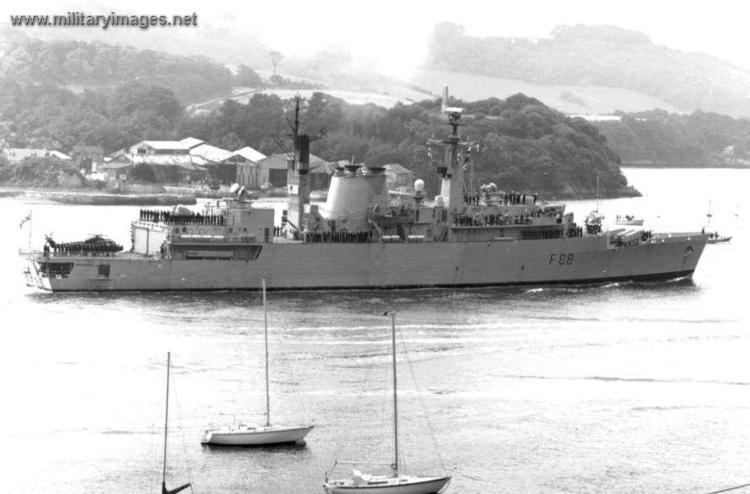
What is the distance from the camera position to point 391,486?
28.1 metres

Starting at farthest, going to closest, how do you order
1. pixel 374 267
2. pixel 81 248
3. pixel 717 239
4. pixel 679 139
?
pixel 679 139 → pixel 717 239 → pixel 374 267 → pixel 81 248

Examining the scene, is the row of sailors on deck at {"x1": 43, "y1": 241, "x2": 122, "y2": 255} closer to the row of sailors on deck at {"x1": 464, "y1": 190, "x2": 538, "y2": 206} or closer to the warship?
the warship

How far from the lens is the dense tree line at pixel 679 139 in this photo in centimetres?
15400

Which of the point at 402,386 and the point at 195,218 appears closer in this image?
the point at 402,386

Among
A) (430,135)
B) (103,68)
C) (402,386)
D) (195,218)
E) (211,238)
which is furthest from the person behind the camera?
(103,68)

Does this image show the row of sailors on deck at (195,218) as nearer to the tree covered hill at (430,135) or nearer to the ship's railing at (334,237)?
the ship's railing at (334,237)

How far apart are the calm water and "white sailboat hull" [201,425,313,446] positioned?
236mm

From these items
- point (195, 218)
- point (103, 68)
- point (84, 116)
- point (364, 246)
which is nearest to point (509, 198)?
point (364, 246)

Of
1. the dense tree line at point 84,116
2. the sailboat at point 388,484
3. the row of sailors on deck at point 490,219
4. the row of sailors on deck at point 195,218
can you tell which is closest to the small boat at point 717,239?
the row of sailors on deck at point 490,219

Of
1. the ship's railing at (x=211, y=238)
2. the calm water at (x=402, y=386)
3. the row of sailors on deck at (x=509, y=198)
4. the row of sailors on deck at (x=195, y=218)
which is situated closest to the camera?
the calm water at (x=402, y=386)

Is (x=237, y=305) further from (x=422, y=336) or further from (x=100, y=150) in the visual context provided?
(x=100, y=150)

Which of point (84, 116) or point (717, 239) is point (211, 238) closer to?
point (717, 239)

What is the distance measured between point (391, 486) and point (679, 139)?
442ft

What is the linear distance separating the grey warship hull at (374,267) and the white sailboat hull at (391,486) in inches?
912
